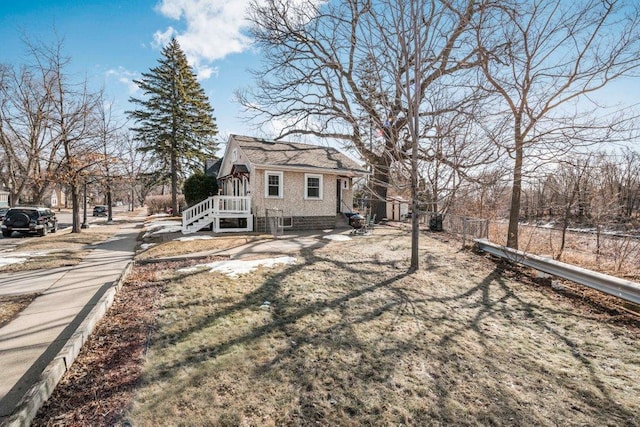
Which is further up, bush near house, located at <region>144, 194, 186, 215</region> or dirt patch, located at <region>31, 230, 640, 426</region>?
bush near house, located at <region>144, 194, 186, 215</region>

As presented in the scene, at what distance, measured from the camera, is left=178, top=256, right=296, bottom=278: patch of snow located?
6543mm

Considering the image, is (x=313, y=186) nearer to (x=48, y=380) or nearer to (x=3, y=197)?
(x=48, y=380)

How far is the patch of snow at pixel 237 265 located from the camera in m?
6.54

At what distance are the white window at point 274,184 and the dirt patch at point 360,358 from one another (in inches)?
328

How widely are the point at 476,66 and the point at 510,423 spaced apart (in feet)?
33.7

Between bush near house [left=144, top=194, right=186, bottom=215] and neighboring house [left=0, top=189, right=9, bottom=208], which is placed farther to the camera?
neighboring house [left=0, top=189, right=9, bottom=208]

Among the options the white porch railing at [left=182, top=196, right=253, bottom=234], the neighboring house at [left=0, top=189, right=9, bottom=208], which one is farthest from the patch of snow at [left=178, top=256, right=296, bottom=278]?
the neighboring house at [left=0, top=189, right=9, bottom=208]

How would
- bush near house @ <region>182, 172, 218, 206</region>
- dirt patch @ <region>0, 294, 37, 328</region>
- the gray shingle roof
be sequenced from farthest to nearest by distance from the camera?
bush near house @ <region>182, 172, 218, 206</region>
the gray shingle roof
dirt patch @ <region>0, 294, 37, 328</region>

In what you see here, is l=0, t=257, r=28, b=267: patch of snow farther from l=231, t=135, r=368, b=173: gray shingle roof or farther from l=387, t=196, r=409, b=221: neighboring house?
l=387, t=196, r=409, b=221: neighboring house

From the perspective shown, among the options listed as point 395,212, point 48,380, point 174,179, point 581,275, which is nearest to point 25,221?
point 174,179

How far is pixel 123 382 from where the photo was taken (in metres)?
2.82

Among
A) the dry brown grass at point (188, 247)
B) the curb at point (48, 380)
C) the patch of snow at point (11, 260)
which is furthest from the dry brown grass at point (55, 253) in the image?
the curb at point (48, 380)

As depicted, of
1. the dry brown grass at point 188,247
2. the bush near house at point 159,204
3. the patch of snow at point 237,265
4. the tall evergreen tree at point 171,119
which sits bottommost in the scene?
the patch of snow at point 237,265

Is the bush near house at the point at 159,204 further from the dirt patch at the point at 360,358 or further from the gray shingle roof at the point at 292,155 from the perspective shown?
the dirt patch at the point at 360,358
